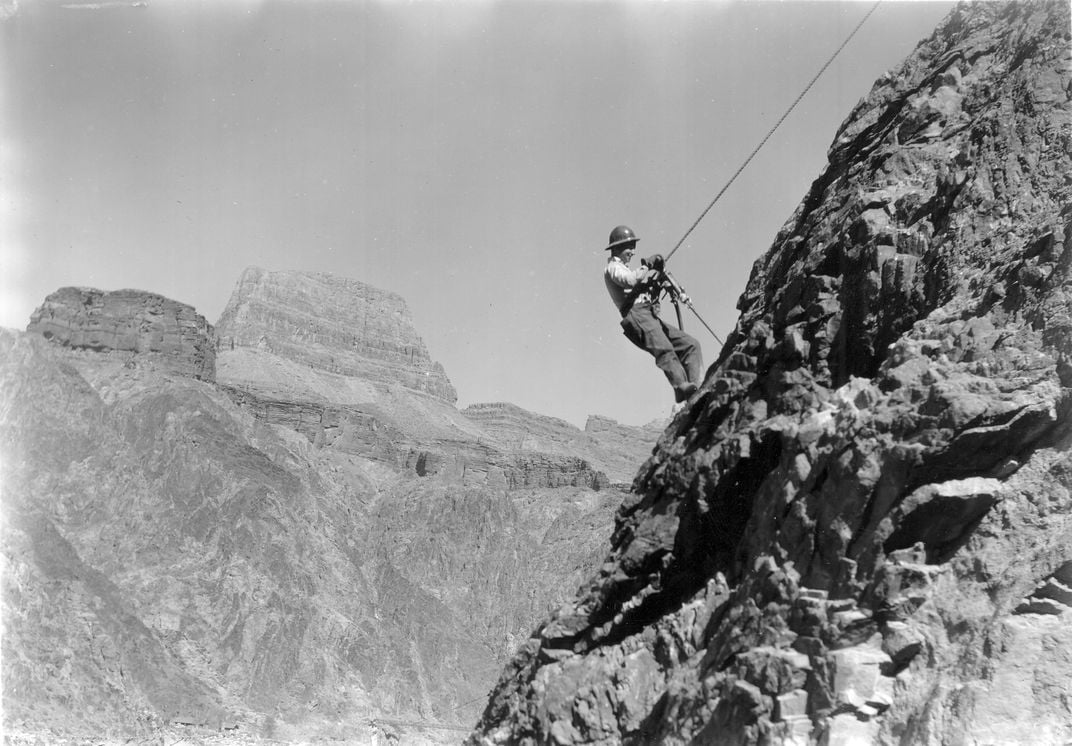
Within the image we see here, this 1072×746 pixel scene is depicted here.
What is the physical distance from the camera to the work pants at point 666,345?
12.4 m

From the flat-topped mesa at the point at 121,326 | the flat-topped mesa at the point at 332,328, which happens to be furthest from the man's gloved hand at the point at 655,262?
the flat-topped mesa at the point at 332,328

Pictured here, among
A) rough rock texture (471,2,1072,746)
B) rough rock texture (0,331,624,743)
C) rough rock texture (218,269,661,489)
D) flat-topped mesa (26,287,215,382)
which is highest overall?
rough rock texture (218,269,661,489)

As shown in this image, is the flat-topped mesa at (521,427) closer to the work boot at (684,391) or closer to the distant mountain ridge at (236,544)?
the distant mountain ridge at (236,544)

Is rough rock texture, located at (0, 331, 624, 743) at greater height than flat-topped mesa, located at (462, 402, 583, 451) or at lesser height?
lesser

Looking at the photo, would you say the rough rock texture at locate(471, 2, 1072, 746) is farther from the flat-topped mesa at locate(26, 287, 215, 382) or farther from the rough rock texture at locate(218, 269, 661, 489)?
the rough rock texture at locate(218, 269, 661, 489)

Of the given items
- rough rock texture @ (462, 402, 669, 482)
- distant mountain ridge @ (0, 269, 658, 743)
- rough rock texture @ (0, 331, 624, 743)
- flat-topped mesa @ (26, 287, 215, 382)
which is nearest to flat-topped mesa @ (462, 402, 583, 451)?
rough rock texture @ (462, 402, 669, 482)

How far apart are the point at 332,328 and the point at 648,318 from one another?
161 meters

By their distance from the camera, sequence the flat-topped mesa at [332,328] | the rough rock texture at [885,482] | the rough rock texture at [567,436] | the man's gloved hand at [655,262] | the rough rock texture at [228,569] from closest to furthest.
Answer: the rough rock texture at [885,482] < the man's gloved hand at [655,262] < the rough rock texture at [228,569] < the rough rock texture at [567,436] < the flat-topped mesa at [332,328]

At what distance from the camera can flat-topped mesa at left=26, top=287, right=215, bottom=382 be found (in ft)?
335

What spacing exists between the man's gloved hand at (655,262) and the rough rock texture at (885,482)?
3.19ft

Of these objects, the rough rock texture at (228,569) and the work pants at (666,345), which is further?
the rough rock texture at (228,569)

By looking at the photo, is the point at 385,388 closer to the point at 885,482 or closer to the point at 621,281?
the point at 621,281

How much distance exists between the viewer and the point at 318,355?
164500mm

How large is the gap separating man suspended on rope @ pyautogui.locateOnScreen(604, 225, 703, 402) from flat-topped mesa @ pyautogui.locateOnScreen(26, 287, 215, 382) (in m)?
93.5
